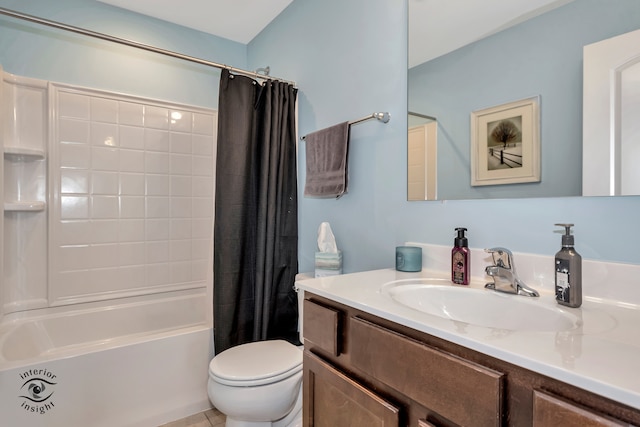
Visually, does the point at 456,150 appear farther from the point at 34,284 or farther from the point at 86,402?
the point at 34,284

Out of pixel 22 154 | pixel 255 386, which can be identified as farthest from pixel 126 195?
pixel 255 386

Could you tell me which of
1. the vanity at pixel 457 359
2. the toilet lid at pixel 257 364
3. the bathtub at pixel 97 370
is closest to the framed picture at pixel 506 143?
the vanity at pixel 457 359

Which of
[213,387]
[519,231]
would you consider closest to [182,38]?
[213,387]

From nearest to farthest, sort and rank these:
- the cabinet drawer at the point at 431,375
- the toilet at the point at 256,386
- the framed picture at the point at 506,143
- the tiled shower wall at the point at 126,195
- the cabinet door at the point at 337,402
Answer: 1. the cabinet drawer at the point at 431,375
2. the cabinet door at the point at 337,402
3. the framed picture at the point at 506,143
4. the toilet at the point at 256,386
5. the tiled shower wall at the point at 126,195

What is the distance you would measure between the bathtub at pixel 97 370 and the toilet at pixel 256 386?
435 millimetres

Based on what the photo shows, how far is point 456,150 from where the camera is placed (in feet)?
4.09

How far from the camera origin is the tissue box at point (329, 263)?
64.2 inches

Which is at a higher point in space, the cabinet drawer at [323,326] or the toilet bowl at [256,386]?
the cabinet drawer at [323,326]

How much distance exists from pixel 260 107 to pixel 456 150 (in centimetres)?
120

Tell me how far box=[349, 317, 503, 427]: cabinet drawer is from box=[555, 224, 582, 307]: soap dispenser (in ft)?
1.32

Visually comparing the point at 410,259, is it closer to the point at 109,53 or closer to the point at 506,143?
the point at 506,143

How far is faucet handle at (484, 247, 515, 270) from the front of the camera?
973 mm

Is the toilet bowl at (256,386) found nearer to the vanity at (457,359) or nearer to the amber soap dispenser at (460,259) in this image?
the vanity at (457,359)

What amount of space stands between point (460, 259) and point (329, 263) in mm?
693
